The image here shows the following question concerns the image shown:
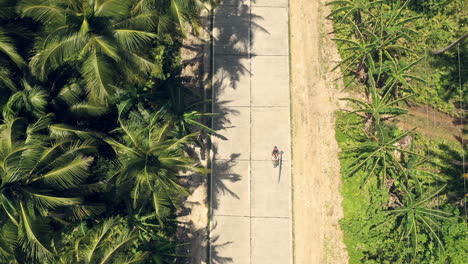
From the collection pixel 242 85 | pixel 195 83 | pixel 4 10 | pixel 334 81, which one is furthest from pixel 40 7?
pixel 334 81

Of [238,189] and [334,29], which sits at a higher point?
[334,29]

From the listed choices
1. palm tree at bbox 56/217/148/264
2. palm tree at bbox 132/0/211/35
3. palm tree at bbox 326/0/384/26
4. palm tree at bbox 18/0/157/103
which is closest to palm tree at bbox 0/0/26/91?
palm tree at bbox 18/0/157/103

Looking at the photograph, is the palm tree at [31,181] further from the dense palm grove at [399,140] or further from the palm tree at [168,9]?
the dense palm grove at [399,140]

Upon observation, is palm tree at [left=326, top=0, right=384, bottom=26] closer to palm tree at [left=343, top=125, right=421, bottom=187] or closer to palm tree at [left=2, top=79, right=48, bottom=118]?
palm tree at [left=343, top=125, right=421, bottom=187]

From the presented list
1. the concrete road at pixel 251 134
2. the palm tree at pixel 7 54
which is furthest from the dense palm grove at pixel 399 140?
the palm tree at pixel 7 54

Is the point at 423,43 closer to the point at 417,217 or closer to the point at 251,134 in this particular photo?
the point at 417,217

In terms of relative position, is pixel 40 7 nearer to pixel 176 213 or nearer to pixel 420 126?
pixel 176 213

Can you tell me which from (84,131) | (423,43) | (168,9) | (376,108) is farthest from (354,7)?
(84,131)
